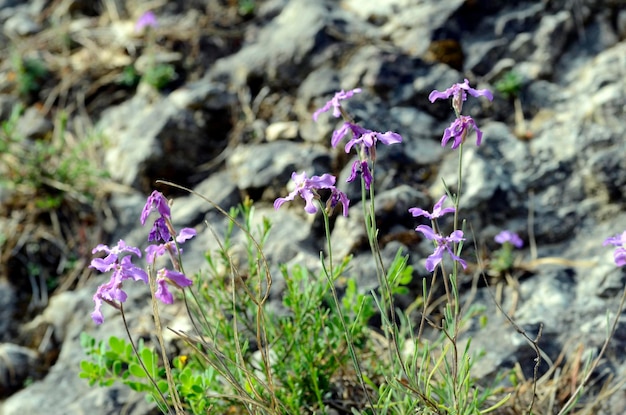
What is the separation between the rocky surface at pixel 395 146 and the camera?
3.33 metres

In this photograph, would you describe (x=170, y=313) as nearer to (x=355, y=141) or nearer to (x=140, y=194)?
(x=140, y=194)

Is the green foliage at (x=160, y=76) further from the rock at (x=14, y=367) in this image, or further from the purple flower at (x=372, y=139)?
the purple flower at (x=372, y=139)

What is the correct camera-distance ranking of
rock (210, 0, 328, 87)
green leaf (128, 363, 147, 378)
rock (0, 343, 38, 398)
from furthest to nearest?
rock (210, 0, 328, 87)
rock (0, 343, 38, 398)
green leaf (128, 363, 147, 378)

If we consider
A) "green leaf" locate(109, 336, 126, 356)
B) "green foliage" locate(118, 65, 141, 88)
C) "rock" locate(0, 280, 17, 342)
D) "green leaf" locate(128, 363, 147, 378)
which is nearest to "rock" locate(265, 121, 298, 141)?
"green foliage" locate(118, 65, 141, 88)

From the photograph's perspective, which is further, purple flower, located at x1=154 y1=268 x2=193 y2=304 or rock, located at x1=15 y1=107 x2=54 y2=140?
rock, located at x1=15 y1=107 x2=54 y2=140

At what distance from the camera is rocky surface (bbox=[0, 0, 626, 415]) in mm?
3332

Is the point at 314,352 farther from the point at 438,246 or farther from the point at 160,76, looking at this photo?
the point at 160,76

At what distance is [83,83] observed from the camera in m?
5.18

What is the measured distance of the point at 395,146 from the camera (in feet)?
12.5

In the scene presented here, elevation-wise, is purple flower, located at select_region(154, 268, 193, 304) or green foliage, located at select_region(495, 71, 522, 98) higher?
purple flower, located at select_region(154, 268, 193, 304)

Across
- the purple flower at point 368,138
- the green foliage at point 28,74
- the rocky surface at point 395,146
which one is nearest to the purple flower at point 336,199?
the purple flower at point 368,138

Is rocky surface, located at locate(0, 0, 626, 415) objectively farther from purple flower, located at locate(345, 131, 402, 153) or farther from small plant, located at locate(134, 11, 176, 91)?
purple flower, located at locate(345, 131, 402, 153)

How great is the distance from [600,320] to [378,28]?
7.78ft

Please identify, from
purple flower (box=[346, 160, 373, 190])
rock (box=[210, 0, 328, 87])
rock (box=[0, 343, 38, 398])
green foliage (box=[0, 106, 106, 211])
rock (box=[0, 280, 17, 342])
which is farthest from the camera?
rock (box=[210, 0, 328, 87])
